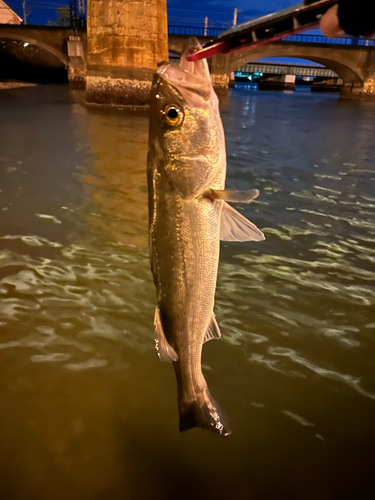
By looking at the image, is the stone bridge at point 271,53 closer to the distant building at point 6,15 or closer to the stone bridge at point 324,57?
the stone bridge at point 324,57

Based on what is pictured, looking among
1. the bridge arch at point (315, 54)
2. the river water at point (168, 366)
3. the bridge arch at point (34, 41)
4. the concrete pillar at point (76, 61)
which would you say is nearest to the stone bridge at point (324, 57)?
the bridge arch at point (315, 54)

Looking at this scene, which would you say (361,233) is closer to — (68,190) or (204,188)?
(204,188)

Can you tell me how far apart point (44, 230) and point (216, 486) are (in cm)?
406

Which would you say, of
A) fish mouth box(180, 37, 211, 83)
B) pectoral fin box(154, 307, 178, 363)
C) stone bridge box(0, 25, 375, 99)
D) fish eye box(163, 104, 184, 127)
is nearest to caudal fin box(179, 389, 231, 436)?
pectoral fin box(154, 307, 178, 363)

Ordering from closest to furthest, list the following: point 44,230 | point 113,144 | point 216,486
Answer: point 216,486 → point 44,230 → point 113,144

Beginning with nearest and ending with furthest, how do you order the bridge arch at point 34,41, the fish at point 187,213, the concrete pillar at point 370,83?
the fish at point 187,213
the bridge arch at point 34,41
the concrete pillar at point 370,83

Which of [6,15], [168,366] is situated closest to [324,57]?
[168,366]

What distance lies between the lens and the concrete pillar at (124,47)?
1861 centimetres

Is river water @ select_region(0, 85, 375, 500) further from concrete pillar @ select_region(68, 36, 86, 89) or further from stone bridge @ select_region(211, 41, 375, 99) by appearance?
stone bridge @ select_region(211, 41, 375, 99)

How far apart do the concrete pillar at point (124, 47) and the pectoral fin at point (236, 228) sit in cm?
1954

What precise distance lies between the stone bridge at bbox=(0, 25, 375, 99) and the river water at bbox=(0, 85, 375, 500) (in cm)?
3739

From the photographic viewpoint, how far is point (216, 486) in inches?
Answer: 86.6

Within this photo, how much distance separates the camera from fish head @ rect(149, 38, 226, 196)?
1.78 m

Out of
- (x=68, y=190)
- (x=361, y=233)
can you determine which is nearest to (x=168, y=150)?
(x=361, y=233)
